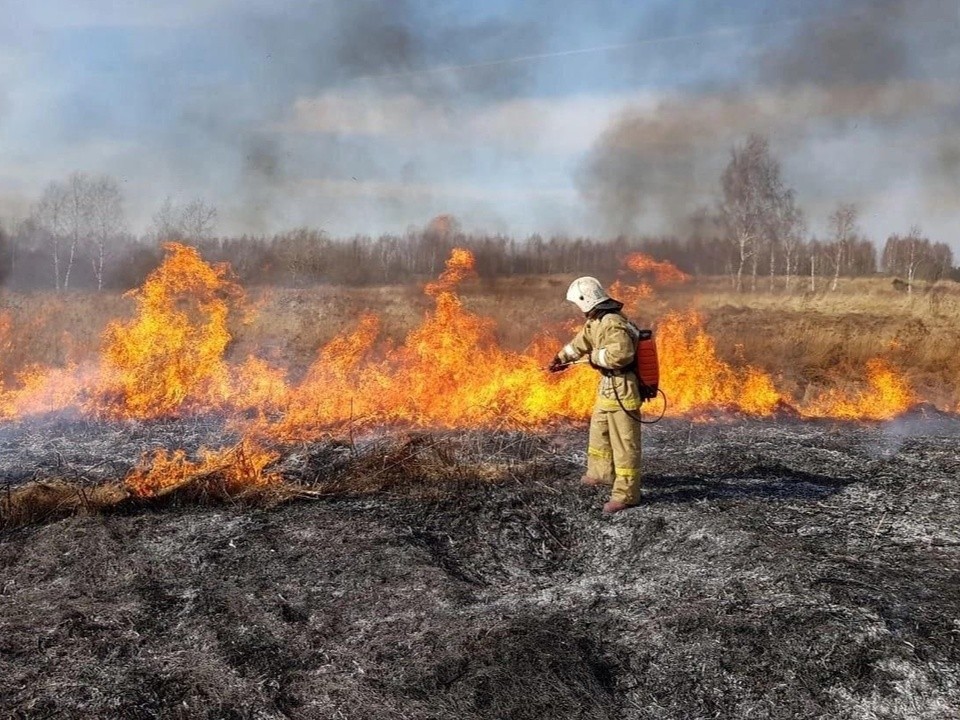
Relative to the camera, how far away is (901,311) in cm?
2230

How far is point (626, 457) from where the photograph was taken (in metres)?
6.63

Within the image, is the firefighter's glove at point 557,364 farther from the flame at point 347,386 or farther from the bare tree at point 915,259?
the bare tree at point 915,259

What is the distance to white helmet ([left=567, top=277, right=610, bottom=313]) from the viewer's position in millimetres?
6922

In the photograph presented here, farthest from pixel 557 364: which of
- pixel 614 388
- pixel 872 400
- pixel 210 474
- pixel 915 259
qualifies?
pixel 915 259

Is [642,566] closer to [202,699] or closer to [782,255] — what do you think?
[202,699]

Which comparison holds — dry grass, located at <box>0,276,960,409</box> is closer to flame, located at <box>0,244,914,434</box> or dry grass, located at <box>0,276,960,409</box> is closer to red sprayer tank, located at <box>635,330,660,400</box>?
flame, located at <box>0,244,914,434</box>

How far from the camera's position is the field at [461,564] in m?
3.97

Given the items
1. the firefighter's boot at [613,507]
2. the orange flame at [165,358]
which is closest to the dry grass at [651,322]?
the orange flame at [165,358]

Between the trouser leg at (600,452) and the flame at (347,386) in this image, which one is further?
the flame at (347,386)

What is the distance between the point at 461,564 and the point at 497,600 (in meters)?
0.63

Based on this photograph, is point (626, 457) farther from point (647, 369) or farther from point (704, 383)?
point (704, 383)

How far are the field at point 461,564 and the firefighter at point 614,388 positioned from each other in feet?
1.23

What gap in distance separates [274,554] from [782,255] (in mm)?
37937

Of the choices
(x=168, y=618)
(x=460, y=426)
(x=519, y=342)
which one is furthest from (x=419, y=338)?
(x=168, y=618)
